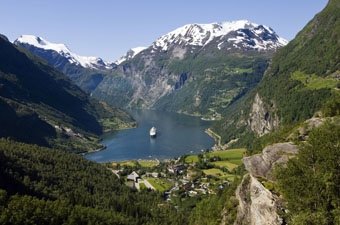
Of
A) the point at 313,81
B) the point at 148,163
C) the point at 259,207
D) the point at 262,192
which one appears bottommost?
the point at 148,163

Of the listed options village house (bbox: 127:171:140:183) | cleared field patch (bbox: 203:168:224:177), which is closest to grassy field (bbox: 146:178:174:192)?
village house (bbox: 127:171:140:183)

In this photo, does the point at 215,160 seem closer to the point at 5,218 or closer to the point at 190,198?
the point at 190,198

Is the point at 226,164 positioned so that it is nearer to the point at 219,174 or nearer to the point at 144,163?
the point at 219,174

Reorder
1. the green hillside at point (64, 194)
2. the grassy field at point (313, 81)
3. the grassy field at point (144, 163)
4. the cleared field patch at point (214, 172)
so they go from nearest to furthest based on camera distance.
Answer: the green hillside at point (64, 194) → the cleared field patch at point (214, 172) → the grassy field at point (313, 81) → the grassy field at point (144, 163)

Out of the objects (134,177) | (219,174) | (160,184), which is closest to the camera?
(160,184)

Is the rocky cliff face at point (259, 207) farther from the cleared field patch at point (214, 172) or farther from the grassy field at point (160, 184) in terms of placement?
the cleared field patch at point (214, 172)

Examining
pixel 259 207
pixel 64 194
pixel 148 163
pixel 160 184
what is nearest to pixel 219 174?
pixel 160 184

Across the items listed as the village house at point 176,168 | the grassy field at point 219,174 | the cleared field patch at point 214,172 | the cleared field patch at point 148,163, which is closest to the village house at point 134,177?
the village house at point 176,168
